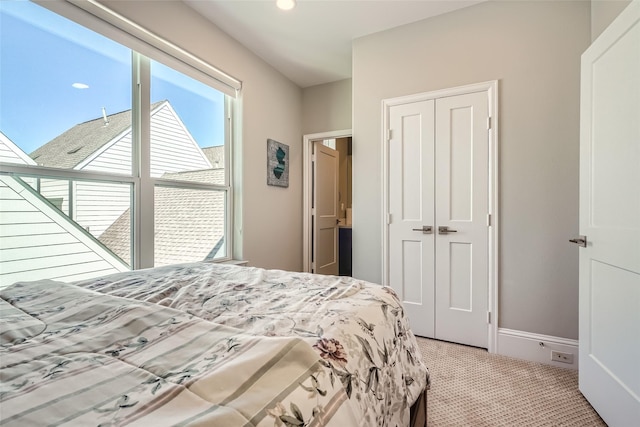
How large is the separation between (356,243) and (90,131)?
229cm

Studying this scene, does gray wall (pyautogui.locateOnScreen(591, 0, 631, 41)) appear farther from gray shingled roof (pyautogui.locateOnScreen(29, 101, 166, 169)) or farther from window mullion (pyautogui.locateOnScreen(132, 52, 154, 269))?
gray shingled roof (pyautogui.locateOnScreen(29, 101, 166, 169))

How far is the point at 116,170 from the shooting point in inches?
79.4

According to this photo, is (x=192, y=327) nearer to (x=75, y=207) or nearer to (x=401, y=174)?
(x=75, y=207)

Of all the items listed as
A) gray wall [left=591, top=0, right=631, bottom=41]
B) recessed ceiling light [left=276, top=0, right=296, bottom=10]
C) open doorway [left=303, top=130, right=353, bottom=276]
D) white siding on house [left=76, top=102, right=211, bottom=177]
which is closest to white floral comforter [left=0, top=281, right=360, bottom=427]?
white siding on house [left=76, top=102, right=211, bottom=177]

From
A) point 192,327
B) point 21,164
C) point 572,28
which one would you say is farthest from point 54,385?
point 572,28

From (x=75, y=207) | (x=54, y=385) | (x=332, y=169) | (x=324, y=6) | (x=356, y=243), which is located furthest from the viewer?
(x=332, y=169)

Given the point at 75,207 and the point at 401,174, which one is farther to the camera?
the point at 401,174

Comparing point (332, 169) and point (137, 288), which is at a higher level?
point (332, 169)

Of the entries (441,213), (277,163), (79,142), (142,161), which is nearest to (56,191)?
(79,142)

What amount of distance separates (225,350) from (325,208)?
368cm

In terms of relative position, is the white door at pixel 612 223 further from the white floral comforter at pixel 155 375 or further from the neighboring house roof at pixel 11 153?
the neighboring house roof at pixel 11 153

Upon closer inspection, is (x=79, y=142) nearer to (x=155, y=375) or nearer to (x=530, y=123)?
(x=155, y=375)

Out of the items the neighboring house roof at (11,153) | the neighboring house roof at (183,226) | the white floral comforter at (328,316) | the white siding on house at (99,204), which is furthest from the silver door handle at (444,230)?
the neighboring house roof at (11,153)

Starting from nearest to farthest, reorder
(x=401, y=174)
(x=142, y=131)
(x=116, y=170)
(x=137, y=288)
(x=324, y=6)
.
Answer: (x=137, y=288)
(x=116, y=170)
(x=142, y=131)
(x=324, y=6)
(x=401, y=174)
